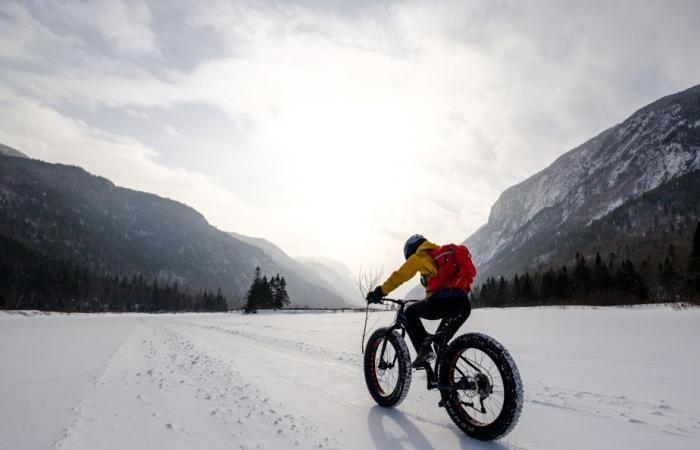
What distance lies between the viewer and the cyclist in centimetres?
445

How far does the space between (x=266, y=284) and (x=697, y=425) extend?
8415 centimetres

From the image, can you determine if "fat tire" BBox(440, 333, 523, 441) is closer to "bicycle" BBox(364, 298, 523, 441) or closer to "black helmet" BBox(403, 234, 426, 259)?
"bicycle" BBox(364, 298, 523, 441)

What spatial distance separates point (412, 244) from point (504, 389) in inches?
82.2

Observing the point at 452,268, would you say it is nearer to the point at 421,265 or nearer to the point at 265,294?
the point at 421,265

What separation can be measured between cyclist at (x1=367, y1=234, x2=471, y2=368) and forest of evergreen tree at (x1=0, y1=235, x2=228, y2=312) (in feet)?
498

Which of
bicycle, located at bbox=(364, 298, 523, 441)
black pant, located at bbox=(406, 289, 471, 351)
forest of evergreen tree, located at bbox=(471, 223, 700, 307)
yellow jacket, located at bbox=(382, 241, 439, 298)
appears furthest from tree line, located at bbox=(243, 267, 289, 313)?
black pant, located at bbox=(406, 289, 471, 351)

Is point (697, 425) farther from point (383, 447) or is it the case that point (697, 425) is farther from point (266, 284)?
point (266, 284)

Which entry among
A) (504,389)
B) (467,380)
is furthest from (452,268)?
(504,389)

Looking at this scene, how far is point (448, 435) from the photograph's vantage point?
3920 millimetres

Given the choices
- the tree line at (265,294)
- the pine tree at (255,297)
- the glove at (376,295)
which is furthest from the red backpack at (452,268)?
the tree line at (265,294)

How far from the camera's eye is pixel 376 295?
5.32 m

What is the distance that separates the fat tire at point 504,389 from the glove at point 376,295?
123cm

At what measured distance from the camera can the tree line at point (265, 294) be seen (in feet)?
262

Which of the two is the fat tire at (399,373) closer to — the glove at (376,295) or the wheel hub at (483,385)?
the glove at (376,295)
